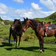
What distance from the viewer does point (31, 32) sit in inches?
1925

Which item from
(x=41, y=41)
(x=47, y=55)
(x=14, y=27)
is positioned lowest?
(x=47, y=55)

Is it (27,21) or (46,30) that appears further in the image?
(46,30)

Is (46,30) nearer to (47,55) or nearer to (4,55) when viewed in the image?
(47,55)

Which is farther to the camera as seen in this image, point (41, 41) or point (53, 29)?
point (53, 29)

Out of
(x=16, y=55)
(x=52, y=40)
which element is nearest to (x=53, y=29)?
(x=16, y=55)

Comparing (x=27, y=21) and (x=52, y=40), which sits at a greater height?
(x=27, y=21)

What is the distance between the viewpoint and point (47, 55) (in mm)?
20109

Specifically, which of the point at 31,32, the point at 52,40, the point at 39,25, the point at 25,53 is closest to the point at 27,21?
the point at 39,25

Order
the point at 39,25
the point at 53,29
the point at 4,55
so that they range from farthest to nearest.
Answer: the point at 53,29 → the point at 39,25 → the point at 4,55

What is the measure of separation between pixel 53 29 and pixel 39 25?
8.12 feet

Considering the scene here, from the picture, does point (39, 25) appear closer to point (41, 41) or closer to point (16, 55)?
point (41, 41)

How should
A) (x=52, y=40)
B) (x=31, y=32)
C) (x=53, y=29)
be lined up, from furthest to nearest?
(x=31, y=32) → (x=52, y=40) → (x=53, y=29)

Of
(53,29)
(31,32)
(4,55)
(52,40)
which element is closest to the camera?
(4,55)

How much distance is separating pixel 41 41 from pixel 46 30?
1476mm
